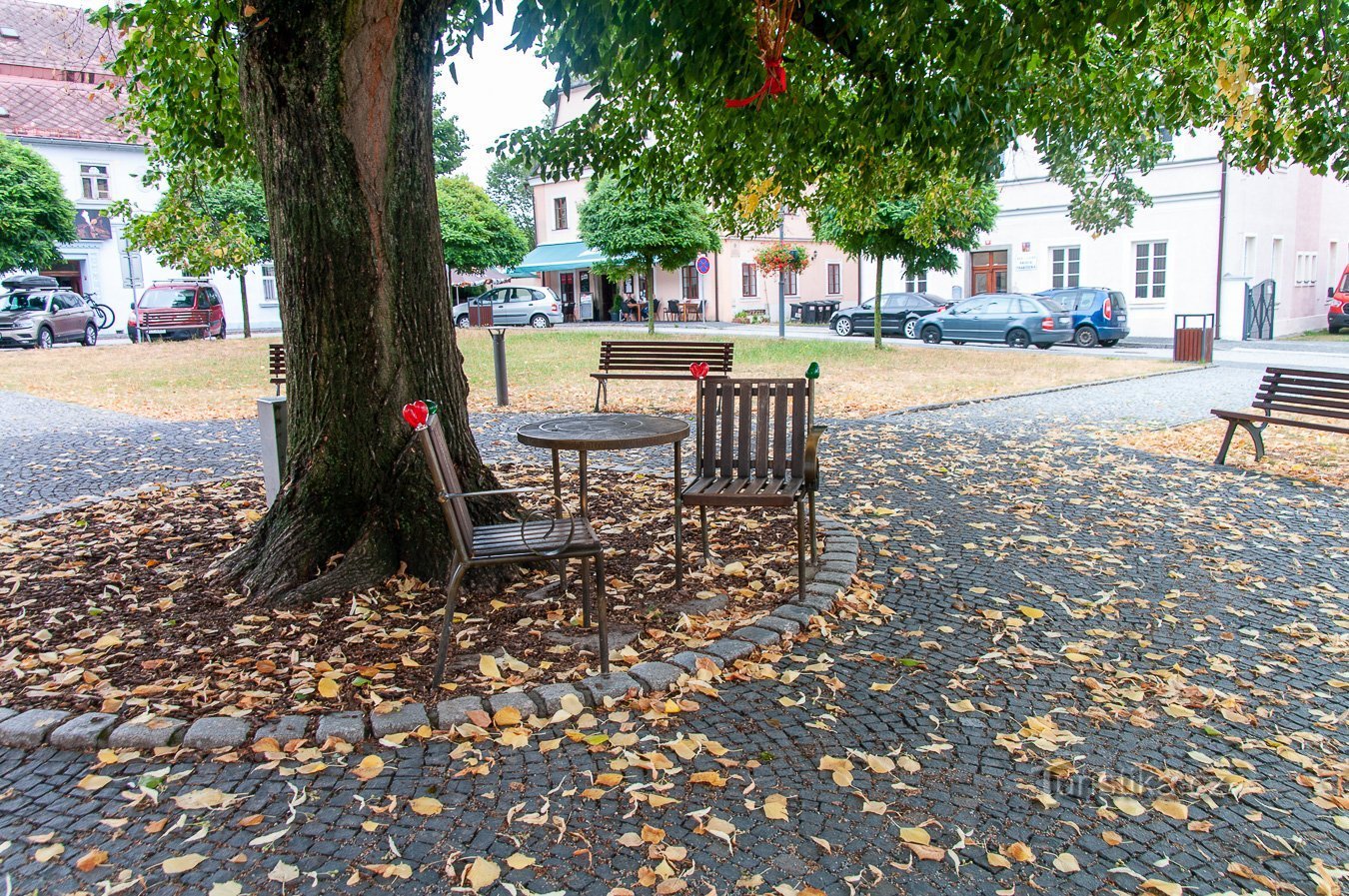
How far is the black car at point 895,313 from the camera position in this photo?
2850cm

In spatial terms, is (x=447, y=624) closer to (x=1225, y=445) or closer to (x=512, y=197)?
(x=1225, y=445)

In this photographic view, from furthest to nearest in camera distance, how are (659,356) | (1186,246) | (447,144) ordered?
(447,144)
(1186,246)
(659,356)

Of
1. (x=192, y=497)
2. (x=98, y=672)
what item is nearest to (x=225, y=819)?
(x=98, y=672)

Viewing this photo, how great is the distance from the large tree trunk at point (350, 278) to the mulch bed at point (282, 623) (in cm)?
29

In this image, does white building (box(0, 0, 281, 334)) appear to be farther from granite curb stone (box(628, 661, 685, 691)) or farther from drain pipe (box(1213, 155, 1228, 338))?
granite curb stone (box(628, 661, 685, 691))

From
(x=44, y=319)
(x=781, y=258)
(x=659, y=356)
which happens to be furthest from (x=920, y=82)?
(x=44, y=319)

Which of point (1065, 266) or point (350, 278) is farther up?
point (1065, 266)

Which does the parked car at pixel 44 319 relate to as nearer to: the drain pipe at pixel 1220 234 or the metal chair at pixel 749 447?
the metal chair at pixel 749 447

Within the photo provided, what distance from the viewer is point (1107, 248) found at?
29.0 meters

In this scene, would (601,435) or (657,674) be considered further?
(601,435)

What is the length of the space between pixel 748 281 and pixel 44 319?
2569 centimetres

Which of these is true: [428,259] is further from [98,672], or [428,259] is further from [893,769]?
[893,769]

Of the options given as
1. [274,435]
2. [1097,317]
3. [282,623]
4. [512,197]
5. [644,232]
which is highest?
[512,197]

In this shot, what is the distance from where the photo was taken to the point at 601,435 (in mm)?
5160
